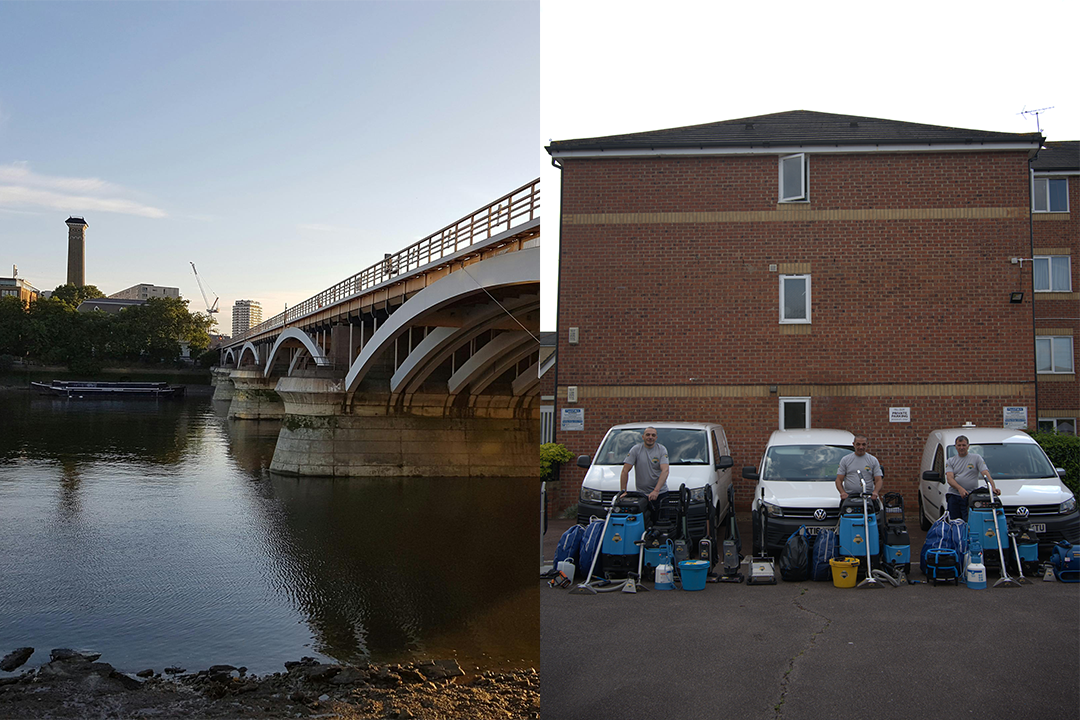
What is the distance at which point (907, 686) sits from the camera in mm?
2523

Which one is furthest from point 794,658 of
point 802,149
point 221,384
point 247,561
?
point 221,384

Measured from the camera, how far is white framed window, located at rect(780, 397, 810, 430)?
16.9ft

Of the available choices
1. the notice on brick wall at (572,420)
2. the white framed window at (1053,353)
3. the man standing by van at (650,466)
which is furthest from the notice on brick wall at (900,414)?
the notice on brick wall at (572,420)

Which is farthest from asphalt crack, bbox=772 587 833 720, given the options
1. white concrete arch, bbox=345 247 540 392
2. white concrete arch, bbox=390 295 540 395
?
white concrete arch, bbox=390 295 540 395

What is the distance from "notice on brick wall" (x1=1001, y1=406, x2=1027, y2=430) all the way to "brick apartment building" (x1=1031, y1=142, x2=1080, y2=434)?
93 mm

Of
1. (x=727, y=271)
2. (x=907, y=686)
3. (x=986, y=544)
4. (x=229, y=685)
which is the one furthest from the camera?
(x=229, y=685)

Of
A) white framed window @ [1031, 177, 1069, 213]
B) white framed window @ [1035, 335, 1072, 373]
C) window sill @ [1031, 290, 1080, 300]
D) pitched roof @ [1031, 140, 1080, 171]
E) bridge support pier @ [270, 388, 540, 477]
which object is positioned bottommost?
bridge support pier @ [270, 388, 540, 477]

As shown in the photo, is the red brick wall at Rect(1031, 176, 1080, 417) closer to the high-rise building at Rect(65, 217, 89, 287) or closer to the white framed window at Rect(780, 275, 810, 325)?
the white framed window at Rect(780, 275, 810, 325)

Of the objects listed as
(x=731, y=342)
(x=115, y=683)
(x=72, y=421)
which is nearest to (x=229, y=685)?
(x=115, y=683)

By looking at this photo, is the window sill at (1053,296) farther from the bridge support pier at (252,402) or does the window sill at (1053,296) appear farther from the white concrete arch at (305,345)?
the bridge support pier at (252,402)

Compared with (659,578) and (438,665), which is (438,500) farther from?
(659,578)

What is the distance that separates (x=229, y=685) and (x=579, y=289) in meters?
6.32

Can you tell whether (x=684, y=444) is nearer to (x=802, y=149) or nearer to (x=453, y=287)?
(x=802, y=149)

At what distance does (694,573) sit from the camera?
4.29 m
